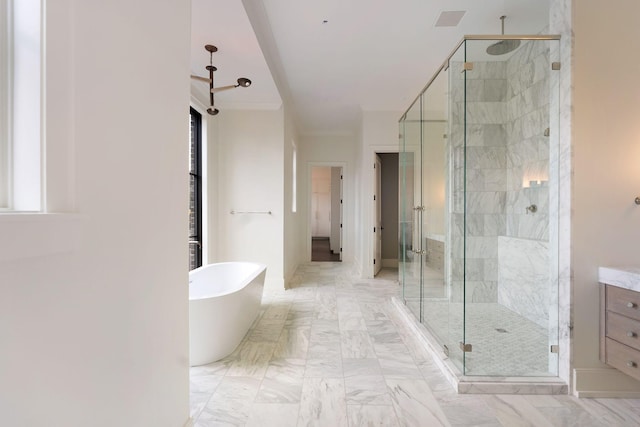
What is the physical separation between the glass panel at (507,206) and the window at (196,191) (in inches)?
125

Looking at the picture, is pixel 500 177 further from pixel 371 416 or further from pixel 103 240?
pixel 103 240

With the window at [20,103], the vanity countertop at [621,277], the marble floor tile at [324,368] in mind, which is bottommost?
the marble floor tile at [324,368]

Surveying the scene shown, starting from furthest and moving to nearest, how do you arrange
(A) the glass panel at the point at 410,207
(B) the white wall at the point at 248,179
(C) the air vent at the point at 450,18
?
(B) the white wall at the point at 248,179 < (A) the glass panel at the point at 410,207 < (C) the air vent at the point at 450,18

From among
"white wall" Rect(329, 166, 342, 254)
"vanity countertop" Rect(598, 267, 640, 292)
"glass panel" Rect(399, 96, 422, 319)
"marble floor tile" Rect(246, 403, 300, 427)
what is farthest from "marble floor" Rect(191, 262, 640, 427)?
"white wall" Rect(329, 166, 342, 254)

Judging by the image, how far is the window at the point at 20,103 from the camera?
27.3 inches

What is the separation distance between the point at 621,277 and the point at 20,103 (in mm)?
2670

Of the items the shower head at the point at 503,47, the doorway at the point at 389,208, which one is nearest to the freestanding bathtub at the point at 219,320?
the shower head at the point at 503,47

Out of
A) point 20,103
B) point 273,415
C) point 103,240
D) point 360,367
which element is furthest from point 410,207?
point 20,103

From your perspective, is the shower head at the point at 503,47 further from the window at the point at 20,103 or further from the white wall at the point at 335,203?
the white wall at the point at 335,203

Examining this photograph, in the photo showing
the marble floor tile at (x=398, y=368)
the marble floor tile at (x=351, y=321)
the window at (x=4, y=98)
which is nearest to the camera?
the window at (x=4, y=98)

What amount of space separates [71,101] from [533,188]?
3193 millimetres

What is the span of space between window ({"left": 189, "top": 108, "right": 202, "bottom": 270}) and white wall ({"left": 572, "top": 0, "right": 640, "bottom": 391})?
3818 millimetres

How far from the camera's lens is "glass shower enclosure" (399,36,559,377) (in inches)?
85.7

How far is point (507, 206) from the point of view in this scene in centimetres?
300
